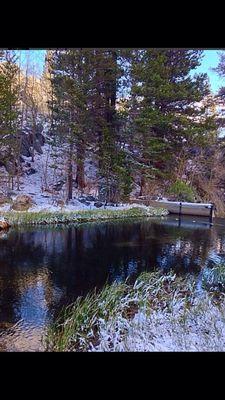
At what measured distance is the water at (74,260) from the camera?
139 inches

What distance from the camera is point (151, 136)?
13.0 meters

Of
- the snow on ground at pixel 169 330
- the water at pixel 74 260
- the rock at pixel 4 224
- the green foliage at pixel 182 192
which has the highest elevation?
the green foliage at pixel 182 192

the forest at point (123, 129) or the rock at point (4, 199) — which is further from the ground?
the forest at point (123, 129)

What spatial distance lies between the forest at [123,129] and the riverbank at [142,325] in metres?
8.67

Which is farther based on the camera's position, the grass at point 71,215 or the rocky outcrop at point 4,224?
the grass at point 71,215

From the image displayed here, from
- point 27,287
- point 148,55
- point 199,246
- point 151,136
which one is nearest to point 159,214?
point 151,136

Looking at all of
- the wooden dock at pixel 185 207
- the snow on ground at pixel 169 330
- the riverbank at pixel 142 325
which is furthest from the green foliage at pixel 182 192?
the snow on ground at pixel 169 330

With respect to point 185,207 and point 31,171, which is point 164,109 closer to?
point 185,207

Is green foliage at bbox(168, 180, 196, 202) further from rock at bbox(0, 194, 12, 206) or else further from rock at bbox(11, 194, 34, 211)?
rock at bbox(0, 194, 12, 206)

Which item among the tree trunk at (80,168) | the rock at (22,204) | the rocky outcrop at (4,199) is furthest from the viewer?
the tree trunk at (80,168)

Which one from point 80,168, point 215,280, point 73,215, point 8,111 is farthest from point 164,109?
point 215,280

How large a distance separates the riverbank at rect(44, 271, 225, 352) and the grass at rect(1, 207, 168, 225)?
5.21m

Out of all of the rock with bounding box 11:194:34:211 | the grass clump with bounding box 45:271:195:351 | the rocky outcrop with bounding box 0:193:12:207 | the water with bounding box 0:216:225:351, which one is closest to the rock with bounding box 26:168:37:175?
the rocky outcrop with bounding box 0:193:12:207

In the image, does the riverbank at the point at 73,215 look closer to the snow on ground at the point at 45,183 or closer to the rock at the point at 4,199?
the snow on ground at the point at 45,183
